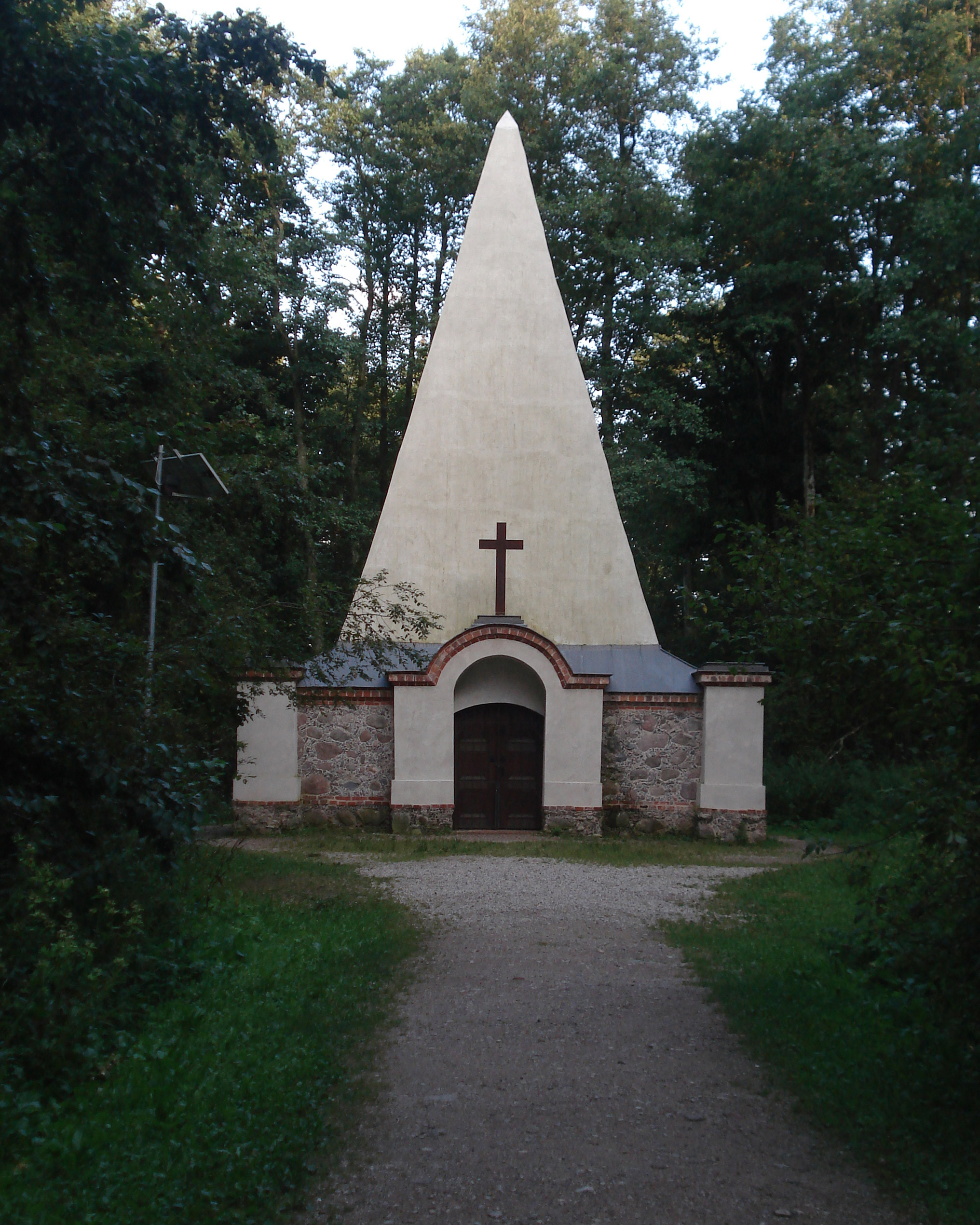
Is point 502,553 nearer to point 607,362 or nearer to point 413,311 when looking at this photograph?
point 607,362

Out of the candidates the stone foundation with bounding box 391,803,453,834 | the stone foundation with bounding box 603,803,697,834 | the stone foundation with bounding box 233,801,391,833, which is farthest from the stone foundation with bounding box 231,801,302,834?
the stone foundation with bounding box 603,803,697,834

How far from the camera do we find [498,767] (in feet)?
51.1

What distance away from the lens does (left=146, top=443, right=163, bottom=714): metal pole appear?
7078 mm

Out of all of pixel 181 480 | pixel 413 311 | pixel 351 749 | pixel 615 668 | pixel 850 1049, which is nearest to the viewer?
pixel 850 1049

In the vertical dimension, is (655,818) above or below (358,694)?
below

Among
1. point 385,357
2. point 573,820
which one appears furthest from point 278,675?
point 385,357

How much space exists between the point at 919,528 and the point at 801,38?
23.7 m

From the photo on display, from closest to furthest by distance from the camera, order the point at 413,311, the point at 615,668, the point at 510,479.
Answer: the point at 615,668
the point at 510,479
the point at 413,311

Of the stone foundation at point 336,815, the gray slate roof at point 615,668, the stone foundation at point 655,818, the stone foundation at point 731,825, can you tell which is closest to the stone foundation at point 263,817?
the stone foundation at point 336,815

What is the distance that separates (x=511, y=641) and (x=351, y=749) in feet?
9.15

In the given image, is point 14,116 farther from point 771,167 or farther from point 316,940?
point 771,167

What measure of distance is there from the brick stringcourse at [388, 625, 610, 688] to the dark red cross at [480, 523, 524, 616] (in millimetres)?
1310

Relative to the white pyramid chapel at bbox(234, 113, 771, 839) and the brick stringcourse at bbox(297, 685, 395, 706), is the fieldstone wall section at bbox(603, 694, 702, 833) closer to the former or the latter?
the white pyramid chapel at bbox(234, 113, 771, 839)

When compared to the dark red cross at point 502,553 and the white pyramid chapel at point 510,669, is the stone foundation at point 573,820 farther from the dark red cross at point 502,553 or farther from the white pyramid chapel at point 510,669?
the dark red cross at point 502,553
